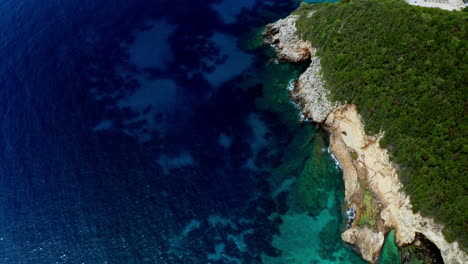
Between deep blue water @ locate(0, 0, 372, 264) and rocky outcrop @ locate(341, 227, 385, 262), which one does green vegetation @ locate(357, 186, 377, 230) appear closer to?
rocky outcrop @ locate(341, 227, 385, 262)

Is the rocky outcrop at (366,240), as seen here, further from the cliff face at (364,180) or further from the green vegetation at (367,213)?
the green vegetation at (367,213)

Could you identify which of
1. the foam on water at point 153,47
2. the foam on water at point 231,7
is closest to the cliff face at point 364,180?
the foam on water at point 231,7

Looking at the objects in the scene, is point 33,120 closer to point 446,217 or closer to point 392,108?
point 392,108

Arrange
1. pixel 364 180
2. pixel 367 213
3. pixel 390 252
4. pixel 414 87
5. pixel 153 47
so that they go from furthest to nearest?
pixel 153 47, pixel 364 180, pixel 414 87, pixel 367 213, pixel 390 252

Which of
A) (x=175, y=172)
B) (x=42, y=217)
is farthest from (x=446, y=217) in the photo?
(x=42, y=217)

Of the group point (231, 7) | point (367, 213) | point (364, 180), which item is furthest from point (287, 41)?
point (367, 213)

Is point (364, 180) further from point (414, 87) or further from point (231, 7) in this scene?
point (231, 7)

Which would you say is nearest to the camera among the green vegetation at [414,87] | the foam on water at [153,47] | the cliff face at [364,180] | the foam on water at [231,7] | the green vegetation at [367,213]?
the green vegetation at [414,87]
